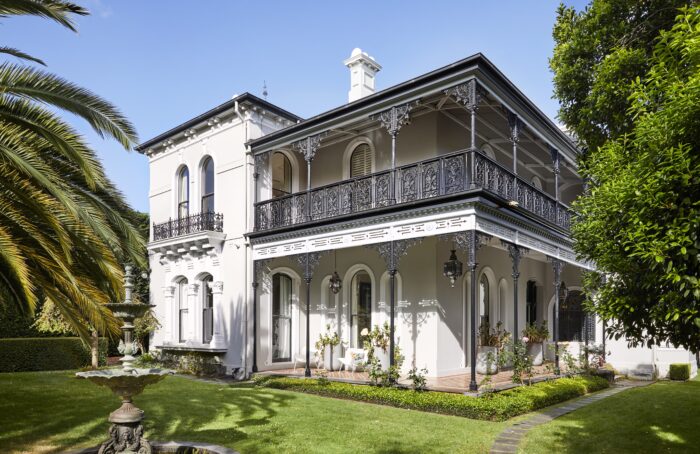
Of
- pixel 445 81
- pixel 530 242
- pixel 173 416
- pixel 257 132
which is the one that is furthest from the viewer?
pixel 257 132

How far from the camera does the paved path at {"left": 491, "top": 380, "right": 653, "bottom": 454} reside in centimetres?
779

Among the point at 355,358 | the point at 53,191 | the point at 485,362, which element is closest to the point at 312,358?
the point at 355,358

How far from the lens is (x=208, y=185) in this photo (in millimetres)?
17516

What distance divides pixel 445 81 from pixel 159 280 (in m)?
12.4

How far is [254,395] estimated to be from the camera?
39.3 ft

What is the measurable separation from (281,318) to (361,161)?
523cm

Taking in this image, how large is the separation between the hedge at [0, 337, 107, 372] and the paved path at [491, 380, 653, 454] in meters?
13.8

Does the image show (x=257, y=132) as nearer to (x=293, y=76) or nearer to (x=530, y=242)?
(x=293, y=76)

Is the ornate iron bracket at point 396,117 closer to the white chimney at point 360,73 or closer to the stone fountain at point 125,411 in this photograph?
the white chimney at point 360,73

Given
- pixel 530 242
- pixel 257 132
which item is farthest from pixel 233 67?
pixel 530 242

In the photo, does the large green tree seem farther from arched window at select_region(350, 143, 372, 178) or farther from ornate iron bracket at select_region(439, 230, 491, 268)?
arched window at select_region(350, 143, 372, 178)

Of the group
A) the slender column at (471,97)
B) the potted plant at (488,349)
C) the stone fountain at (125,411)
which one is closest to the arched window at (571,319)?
the potted plant at (488,349)

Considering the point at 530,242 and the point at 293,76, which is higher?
the point at 293,76

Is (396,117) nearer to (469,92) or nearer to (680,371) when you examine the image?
(469,92)
